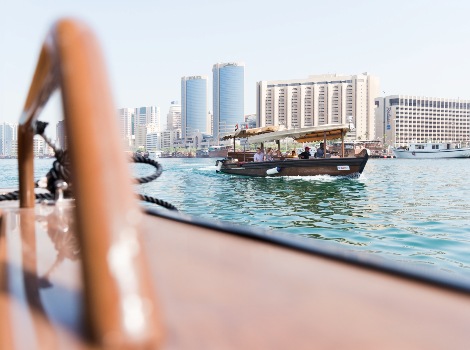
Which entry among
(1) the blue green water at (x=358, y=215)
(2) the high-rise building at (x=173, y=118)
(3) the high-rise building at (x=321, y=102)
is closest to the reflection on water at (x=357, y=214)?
(1) the blue green water at (x=358, y=215)

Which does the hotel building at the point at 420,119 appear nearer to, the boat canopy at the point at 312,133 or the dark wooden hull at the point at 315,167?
the boat canopy at the point at 312,133

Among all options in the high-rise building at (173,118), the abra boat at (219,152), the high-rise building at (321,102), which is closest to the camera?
the abra boat at (219,152)

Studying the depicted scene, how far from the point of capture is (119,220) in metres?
0.46

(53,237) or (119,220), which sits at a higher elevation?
(119,220)

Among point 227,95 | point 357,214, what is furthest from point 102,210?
point 227,95

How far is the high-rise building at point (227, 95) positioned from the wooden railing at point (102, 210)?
434 ft

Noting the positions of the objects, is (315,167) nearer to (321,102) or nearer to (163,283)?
(163,283)

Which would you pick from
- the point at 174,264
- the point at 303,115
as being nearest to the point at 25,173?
the point at 174,264

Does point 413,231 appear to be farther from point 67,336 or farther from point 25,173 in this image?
point 67,336

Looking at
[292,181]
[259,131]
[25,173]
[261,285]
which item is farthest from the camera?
[259,131]

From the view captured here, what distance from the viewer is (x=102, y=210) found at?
1.49 feet

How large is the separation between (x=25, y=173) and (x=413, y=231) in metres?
6.56

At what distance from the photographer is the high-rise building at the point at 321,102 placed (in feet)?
308

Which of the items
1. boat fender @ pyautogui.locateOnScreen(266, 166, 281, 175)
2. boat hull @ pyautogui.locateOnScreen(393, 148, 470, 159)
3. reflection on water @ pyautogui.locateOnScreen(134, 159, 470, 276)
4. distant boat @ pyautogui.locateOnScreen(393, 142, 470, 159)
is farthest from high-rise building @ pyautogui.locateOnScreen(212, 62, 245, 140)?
reflection on water @ pyautogui.locateOnScreen(134, 159, 470, 276)
